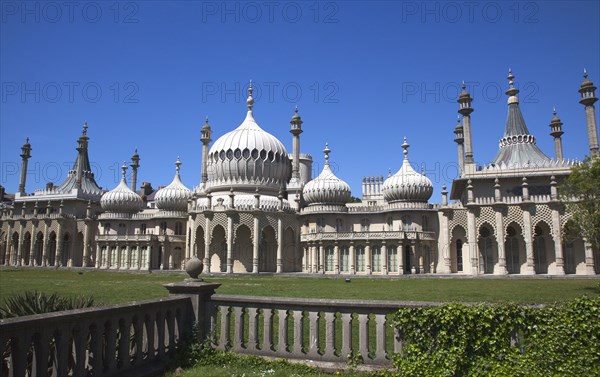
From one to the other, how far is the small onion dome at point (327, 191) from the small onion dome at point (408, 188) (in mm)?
4678

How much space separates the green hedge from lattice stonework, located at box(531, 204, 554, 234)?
38036mm

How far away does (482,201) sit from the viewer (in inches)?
1721

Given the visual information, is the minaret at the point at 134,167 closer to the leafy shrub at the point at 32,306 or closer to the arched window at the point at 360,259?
the arched window at the point at 360,259

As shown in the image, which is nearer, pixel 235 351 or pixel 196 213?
pixel 235 351

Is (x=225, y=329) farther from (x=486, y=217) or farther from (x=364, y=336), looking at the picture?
(x=486, y=217)

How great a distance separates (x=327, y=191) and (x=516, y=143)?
772 inches

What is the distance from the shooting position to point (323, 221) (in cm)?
5059

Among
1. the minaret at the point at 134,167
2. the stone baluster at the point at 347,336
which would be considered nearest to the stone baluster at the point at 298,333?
the stone baluster at the point at 347,336

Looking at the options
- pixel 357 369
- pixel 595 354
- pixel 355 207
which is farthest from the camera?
pixel 355 207

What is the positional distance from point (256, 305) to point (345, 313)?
70.8 inches

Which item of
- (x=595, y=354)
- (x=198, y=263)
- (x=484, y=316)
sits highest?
(x=198, y=263)

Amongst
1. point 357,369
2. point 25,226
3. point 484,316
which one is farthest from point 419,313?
point 25,226

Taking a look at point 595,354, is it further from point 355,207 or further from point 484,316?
point 355,207

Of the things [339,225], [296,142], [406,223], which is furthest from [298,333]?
[296,142]
